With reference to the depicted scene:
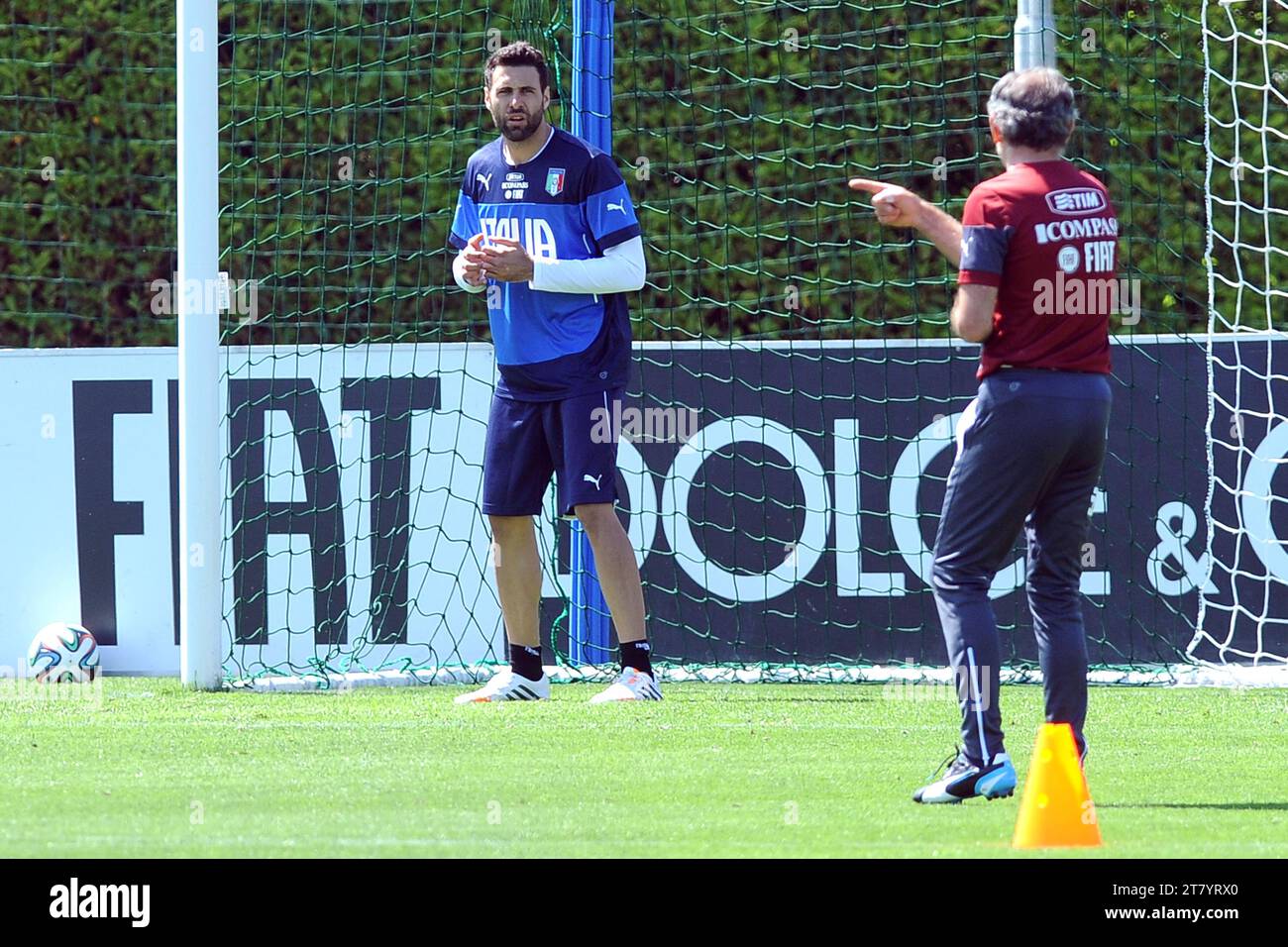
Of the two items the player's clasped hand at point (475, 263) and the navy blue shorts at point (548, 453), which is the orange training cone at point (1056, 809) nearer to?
the navy blue shorts at point (548, 453)

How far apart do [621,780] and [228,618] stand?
390cm

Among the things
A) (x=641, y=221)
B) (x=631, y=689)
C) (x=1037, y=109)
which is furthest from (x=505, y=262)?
(x=641, y=221)

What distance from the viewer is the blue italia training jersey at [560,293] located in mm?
6805

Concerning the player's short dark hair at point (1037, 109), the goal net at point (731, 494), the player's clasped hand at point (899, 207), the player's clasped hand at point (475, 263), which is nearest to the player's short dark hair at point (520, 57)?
the player's clasped hand at point (475, 263)

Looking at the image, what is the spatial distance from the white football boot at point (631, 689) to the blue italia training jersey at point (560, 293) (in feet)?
3.23

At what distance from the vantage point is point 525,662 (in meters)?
6.86

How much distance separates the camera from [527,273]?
Answer: 21.9 feet

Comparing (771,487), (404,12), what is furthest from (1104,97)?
(404,12)

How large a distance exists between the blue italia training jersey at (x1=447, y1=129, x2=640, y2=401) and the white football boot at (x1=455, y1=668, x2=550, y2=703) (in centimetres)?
97

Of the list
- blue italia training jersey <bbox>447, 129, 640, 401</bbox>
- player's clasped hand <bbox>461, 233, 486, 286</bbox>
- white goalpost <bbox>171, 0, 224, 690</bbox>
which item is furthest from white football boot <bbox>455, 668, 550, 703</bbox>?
player's clasped hand <bbox>461, 233, 486, 286</bbox>

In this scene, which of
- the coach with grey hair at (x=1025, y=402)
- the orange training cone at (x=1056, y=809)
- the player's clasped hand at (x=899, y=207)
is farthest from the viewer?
the player's clasped hand at (x=899, y=207)

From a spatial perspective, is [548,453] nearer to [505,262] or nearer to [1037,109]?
[505,262]

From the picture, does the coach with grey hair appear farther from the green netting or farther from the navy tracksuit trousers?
the green netting

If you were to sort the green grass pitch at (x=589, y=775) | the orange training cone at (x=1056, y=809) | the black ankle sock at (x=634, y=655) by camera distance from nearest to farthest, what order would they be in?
the orange training cone at (x=1056, y=809)
the green grass pitch at (x=589, y=775)
the black ankle sock at (x=634, y=655)
